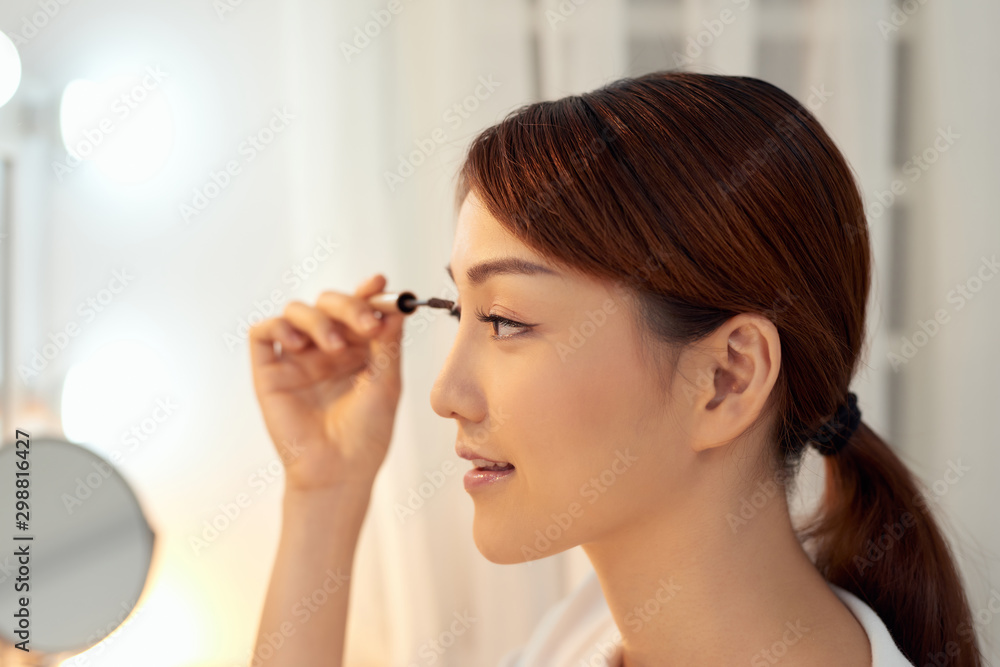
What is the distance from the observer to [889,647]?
2.42ft

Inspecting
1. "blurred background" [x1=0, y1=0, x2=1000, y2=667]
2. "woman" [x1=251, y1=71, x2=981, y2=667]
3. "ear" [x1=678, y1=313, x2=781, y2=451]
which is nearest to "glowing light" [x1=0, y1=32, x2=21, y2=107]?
"blurred background" [x1=0, y1=0, x2=1000, y2=667]

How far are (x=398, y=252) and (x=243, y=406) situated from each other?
0.45 m

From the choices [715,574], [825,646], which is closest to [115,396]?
[715,574]

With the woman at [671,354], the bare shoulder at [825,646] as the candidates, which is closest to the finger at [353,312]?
the woman at [671,354]

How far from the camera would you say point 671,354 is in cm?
71

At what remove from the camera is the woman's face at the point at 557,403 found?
71 centimetres

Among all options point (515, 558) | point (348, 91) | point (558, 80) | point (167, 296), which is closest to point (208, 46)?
point (348, 91)

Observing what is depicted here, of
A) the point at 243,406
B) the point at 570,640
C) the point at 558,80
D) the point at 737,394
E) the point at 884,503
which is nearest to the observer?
the point at 737,394

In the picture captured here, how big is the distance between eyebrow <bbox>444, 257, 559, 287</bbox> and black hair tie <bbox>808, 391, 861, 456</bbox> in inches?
14.1

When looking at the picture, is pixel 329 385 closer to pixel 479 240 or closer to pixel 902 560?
pixel 479 240

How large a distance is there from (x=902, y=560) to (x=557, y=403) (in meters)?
0.50

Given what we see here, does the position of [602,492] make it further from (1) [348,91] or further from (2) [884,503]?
(1) [348,91]

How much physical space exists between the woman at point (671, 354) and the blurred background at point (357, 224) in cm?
68

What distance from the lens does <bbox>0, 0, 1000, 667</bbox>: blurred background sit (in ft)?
4.58
